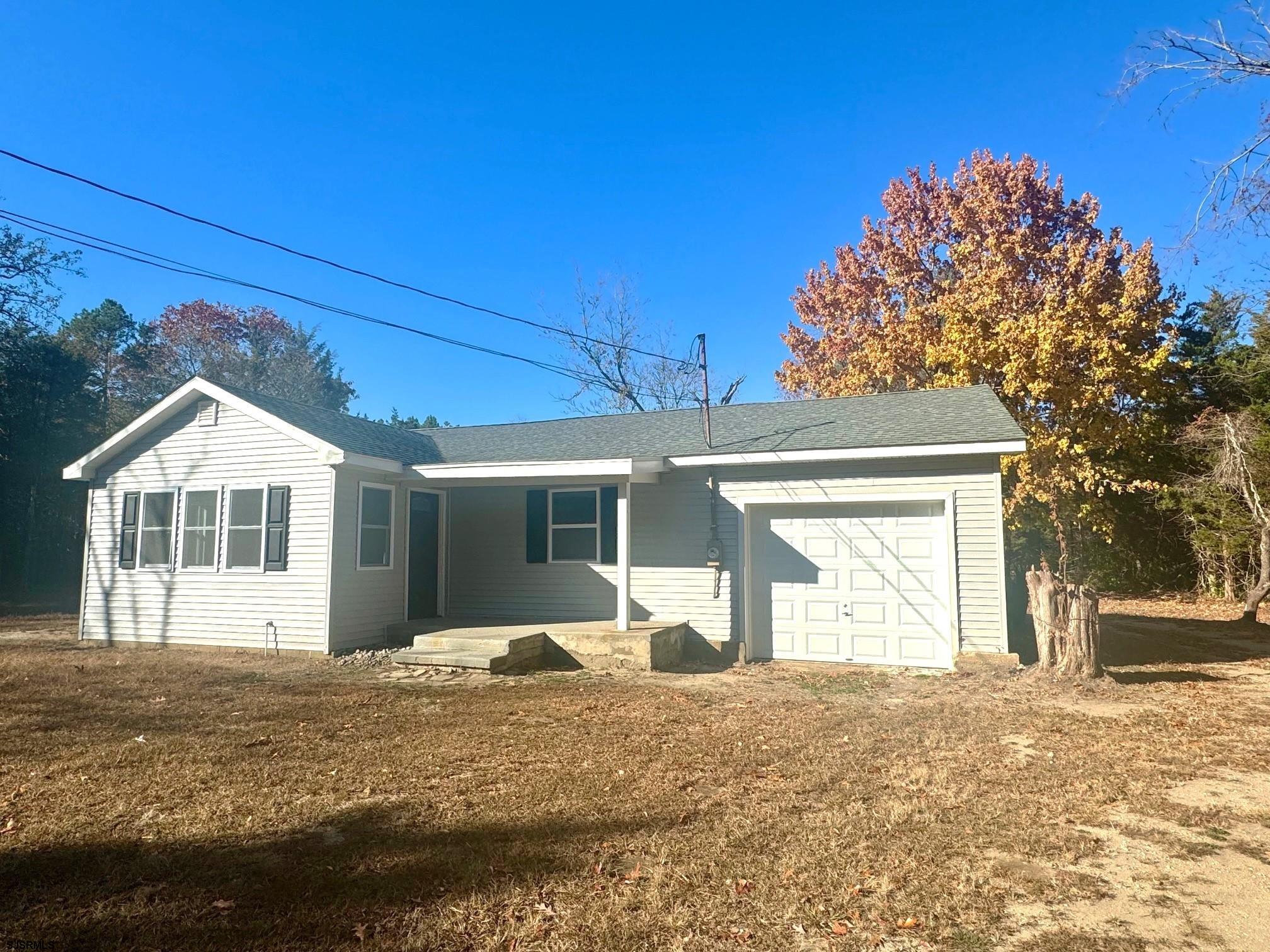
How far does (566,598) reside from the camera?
37.4 ft

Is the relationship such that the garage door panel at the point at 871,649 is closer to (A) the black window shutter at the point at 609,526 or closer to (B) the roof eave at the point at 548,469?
(B) the roof eave at the point at 548,469

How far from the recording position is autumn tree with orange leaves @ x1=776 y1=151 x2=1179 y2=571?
633 inches

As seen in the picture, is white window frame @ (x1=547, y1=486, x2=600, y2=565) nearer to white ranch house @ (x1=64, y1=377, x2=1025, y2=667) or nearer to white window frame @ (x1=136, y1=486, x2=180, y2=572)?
white ranch house @ (x1=64, y1=377, x2=1025, y2=667)

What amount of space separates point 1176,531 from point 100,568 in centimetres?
2218

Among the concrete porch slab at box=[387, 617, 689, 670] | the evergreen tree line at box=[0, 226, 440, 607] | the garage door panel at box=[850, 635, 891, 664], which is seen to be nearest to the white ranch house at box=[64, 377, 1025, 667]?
the garage door panel at box=[850, 635, 891, 664]

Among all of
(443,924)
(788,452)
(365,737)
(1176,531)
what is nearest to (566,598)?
(788,452)

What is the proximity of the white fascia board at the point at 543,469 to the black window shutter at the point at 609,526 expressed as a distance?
105cm

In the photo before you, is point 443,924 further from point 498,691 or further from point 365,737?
point 498,691

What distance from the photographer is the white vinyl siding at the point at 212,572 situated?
34.0 ft

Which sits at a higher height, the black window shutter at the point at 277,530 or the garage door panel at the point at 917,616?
the black window shutter at the point at 277,530

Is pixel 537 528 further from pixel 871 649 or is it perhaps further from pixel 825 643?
pixel 871 649

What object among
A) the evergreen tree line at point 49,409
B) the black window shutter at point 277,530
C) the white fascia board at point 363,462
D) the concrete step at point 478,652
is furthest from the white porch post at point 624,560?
the evergreen tree line at point 49,409

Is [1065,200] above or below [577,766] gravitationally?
above

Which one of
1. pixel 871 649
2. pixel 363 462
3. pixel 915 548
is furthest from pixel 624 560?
pixel 363 462
